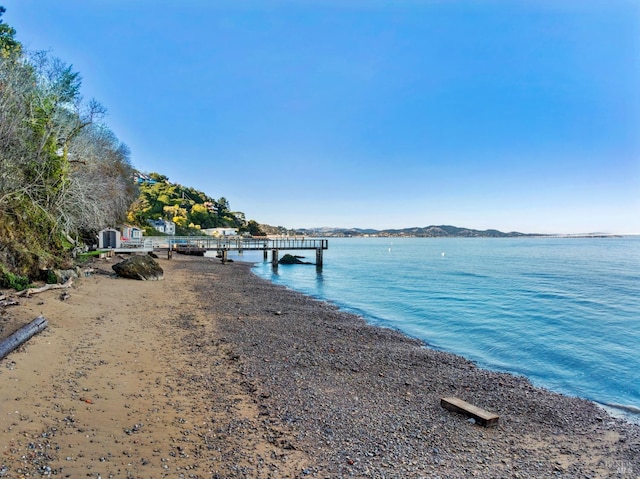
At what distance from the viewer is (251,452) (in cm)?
446

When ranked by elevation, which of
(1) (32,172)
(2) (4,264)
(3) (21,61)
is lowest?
(2) (4,264)

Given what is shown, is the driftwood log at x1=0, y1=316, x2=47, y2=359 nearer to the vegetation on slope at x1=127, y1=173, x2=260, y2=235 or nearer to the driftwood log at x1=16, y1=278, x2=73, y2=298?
the driftwood log at x1=16, y1=278, x2=73, y2=298

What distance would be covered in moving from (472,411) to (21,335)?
8452 millimetres

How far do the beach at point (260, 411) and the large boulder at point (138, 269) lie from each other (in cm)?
764

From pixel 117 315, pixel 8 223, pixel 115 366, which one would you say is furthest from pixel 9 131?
pixel 115 366

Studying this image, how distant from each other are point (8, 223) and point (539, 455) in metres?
16.3

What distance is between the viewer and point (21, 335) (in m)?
6.63

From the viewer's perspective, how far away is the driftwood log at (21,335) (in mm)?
5968

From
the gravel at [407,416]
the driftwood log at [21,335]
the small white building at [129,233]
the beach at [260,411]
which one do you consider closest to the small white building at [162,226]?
the small white building at [129,233]

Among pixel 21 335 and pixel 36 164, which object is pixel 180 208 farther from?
pixel 21 335

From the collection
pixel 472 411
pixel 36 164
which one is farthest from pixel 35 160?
pixel 472 411

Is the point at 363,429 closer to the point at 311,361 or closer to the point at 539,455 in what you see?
the point at 539,455

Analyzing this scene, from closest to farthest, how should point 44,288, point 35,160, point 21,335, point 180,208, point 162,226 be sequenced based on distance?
point 21,335, point 44,288, point 35,160, point 162,226, point 180,208

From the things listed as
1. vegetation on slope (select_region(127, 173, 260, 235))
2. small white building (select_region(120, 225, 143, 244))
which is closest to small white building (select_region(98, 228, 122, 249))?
small white building (select_region(120, 225, 143, 244))
